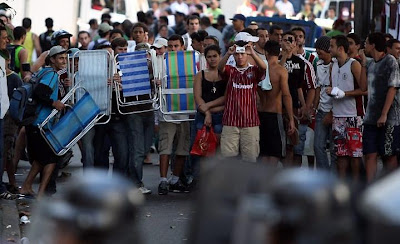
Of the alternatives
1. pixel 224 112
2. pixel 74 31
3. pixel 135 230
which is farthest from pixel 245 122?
pixel 74 31

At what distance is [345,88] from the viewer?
1258cm

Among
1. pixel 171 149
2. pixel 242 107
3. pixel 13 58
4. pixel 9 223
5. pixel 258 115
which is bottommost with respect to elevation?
pixel 9 223

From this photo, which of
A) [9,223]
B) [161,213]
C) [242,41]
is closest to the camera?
[9,223]

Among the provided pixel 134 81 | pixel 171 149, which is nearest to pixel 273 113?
pixel 171 149

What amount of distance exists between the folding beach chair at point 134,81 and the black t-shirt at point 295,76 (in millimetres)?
1689

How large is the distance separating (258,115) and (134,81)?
153cm

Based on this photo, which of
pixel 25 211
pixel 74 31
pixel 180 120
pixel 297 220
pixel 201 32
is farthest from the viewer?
pixel 74 31

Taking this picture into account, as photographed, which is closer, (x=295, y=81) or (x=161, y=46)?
(x=295, y=81)

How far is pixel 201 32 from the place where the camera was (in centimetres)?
1525

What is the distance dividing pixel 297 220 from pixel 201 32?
1234cm

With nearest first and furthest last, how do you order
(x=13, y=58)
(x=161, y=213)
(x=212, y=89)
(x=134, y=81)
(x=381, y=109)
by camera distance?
(x=161, y=213)
(x=381, y=109)
(x=212, y=89)
(x=134, y=81)
(x=13, y=58)

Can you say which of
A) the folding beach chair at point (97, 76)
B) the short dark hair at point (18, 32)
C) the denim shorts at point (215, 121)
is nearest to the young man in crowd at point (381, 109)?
the denim shorts at point (215, 121)

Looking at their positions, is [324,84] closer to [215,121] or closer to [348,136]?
[348,136]

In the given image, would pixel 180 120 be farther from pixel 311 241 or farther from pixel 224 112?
pixel 311 241
